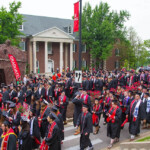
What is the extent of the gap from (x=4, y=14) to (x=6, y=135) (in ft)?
70.3

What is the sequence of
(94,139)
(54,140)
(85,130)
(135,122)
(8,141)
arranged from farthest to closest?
(94,139), (135,122), (85,130), (54,140), (8,141)

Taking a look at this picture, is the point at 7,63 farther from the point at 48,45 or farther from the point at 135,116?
the point at 48,45

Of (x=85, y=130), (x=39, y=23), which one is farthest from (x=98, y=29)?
(x=85, y=130)

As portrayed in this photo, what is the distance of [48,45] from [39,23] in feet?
14.7

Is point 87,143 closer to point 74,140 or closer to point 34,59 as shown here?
point 74,140

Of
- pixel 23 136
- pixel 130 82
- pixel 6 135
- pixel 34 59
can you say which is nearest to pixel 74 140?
pixel 23 136

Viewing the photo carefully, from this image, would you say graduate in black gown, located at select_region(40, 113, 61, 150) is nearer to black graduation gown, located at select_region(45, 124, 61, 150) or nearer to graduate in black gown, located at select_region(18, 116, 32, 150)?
black graduation gown, located at select_region(45, 124, 61, 150)

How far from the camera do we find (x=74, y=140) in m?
8.44

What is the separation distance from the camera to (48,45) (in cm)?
3503

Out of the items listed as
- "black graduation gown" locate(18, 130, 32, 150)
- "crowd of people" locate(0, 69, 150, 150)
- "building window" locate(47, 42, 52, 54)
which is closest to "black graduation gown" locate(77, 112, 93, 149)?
"crowd of people" locate(0, 69, 150, 150)

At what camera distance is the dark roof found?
3391cm

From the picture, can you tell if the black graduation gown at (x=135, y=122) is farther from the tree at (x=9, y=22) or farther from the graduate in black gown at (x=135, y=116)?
the tree at (x=9, y=22)

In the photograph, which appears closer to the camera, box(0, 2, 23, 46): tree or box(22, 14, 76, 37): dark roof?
box(0, 2, 23, 46): tree

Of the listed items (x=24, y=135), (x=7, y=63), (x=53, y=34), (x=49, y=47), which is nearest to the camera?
(x=24, y=135)
